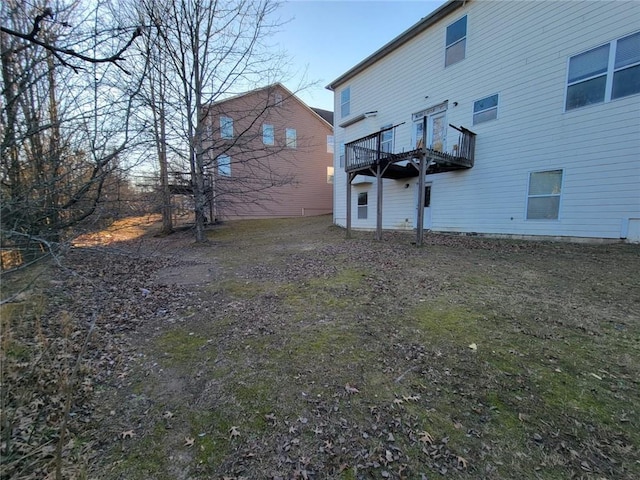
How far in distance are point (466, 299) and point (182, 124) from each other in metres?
11.3

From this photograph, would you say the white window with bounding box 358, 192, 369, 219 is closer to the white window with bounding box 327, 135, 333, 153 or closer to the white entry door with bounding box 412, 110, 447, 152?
the white entry door with bounding box 412, 110, 447, 152

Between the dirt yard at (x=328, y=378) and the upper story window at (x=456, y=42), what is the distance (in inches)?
337

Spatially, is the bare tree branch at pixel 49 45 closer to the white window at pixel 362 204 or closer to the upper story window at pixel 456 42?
the upper story window at pixel 456 42

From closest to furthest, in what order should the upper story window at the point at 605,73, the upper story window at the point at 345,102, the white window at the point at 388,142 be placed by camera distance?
the upper story window at the point at 605,73, the white window at the point at 388,142, the upper story window at the point at 345,102

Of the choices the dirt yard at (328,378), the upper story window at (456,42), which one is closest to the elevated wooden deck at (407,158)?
the upper story window at (456,42)

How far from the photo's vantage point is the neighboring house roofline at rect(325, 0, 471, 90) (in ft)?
33.1

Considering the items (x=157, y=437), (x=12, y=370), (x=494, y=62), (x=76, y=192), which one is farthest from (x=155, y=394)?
(x=494, y=62)

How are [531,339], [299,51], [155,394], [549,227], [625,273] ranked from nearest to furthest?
[155,394], [531,339], [625,273], [549,227], [299,51]

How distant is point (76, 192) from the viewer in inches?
175

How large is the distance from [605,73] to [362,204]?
367 inches

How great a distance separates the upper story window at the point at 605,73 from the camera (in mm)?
6934

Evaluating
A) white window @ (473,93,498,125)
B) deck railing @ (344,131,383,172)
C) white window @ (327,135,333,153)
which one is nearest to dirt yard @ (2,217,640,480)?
deck railing @ (344,131,383,172)

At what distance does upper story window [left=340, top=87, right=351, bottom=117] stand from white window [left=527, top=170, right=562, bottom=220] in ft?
31.2

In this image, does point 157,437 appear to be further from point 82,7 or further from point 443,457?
point 82,7
